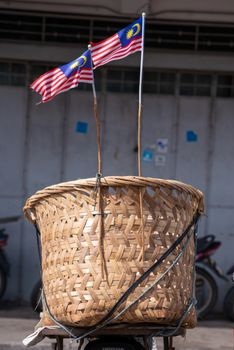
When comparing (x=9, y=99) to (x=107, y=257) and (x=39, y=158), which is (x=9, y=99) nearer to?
(x=39, y=158)

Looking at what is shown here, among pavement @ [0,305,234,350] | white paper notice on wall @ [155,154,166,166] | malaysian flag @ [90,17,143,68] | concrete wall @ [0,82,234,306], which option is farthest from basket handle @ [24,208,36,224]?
white paper notice on wall @ [155,154,166,166]

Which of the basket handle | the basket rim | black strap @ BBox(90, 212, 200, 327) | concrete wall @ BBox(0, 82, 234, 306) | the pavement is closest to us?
black strap @ BBox(90, 212, 200, 327)

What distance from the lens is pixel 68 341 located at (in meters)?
7.88

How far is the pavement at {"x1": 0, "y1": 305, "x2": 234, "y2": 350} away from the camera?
26.9ft

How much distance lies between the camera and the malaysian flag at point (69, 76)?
5.18 meters

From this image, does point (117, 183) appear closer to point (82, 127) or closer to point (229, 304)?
point (229, 304)

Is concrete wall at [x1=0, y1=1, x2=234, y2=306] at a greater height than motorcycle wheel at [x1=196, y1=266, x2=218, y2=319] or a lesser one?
greater

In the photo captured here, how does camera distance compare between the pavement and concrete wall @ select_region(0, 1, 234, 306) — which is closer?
the pavement

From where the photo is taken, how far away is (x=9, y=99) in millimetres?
10812

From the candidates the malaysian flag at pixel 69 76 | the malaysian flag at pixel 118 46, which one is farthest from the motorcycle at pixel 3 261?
the malaysian flag at pixel 118 46

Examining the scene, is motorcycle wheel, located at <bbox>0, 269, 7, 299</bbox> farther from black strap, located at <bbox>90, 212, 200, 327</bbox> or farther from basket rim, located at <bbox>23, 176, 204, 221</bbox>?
black strap, located at <bbox>90, 212, 200, 327</bbox>

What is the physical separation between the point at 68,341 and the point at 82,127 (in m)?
3.71

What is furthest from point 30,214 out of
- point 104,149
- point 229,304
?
point 104,149

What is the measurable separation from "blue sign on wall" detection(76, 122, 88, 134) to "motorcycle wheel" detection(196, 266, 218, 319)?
240cm
